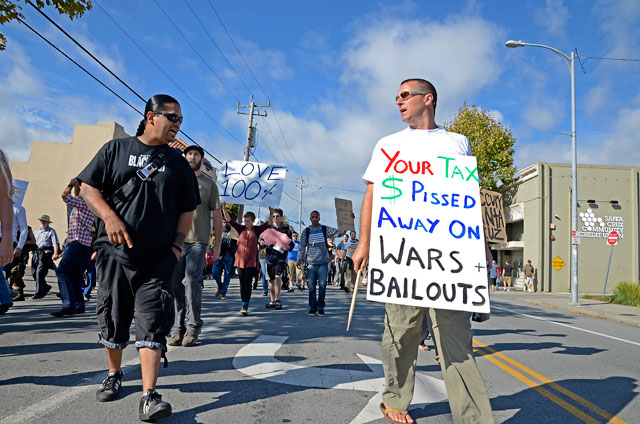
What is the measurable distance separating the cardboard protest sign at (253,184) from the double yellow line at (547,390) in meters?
6.72

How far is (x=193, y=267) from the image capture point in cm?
551

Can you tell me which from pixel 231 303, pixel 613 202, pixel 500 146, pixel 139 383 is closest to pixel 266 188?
pixel 231 303

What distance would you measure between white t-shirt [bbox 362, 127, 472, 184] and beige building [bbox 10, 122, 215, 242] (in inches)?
1302

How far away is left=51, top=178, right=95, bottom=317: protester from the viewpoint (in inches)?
284

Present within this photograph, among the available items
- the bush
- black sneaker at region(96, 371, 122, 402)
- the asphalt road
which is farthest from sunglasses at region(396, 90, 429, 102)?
the bush

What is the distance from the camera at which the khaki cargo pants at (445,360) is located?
2.59 m

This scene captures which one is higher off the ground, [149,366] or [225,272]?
[225,272]

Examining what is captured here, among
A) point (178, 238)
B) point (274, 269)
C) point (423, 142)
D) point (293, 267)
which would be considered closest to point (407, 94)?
point (423, 142)

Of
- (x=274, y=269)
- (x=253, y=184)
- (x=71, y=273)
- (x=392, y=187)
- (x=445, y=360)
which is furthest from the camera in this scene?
(x=253, y=184)

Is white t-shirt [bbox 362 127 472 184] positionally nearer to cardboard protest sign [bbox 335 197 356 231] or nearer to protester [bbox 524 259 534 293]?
cardboard protest sign [bbox 335 197 356 231]

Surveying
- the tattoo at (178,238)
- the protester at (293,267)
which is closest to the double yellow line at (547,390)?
the tattoo at (178,238)

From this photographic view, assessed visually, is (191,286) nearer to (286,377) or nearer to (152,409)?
(286,377)

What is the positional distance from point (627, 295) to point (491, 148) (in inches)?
806

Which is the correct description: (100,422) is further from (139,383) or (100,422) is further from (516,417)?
(516,417)
